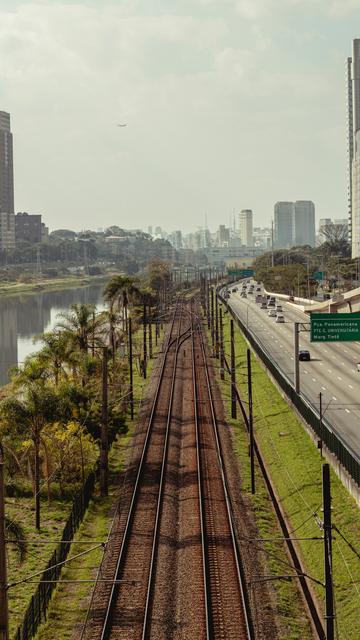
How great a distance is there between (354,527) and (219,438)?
55.8 ft

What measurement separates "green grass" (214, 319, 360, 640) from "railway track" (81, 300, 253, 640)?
1545 millimetres

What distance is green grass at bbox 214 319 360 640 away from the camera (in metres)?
25.1

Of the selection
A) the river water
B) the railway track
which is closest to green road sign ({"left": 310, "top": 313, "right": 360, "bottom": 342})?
the railway track

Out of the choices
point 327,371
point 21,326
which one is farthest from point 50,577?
point 21,326

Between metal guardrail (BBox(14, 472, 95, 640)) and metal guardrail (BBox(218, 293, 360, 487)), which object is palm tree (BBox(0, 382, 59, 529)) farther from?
metal guardrail (BBox(218, 293, 360, 487))

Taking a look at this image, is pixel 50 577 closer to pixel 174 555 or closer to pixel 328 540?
pixel 174 555

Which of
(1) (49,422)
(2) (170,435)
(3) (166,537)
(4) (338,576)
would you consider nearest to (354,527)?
(4) (338,576)

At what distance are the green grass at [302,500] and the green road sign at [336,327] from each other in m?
5.06

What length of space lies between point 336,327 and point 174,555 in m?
27.0

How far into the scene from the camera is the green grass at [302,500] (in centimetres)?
2509

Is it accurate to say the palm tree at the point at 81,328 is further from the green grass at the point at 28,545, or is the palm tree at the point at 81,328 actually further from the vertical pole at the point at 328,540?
the vertical pole at the point at 328,540

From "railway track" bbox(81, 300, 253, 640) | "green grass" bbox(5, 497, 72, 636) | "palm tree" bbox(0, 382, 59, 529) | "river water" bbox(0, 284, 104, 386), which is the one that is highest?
"palm tree" bbox(0, 382, 59, 529)

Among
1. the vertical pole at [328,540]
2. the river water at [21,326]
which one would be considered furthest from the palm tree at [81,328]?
the vertical pole at [328,540]

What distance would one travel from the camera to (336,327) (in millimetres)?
52656
